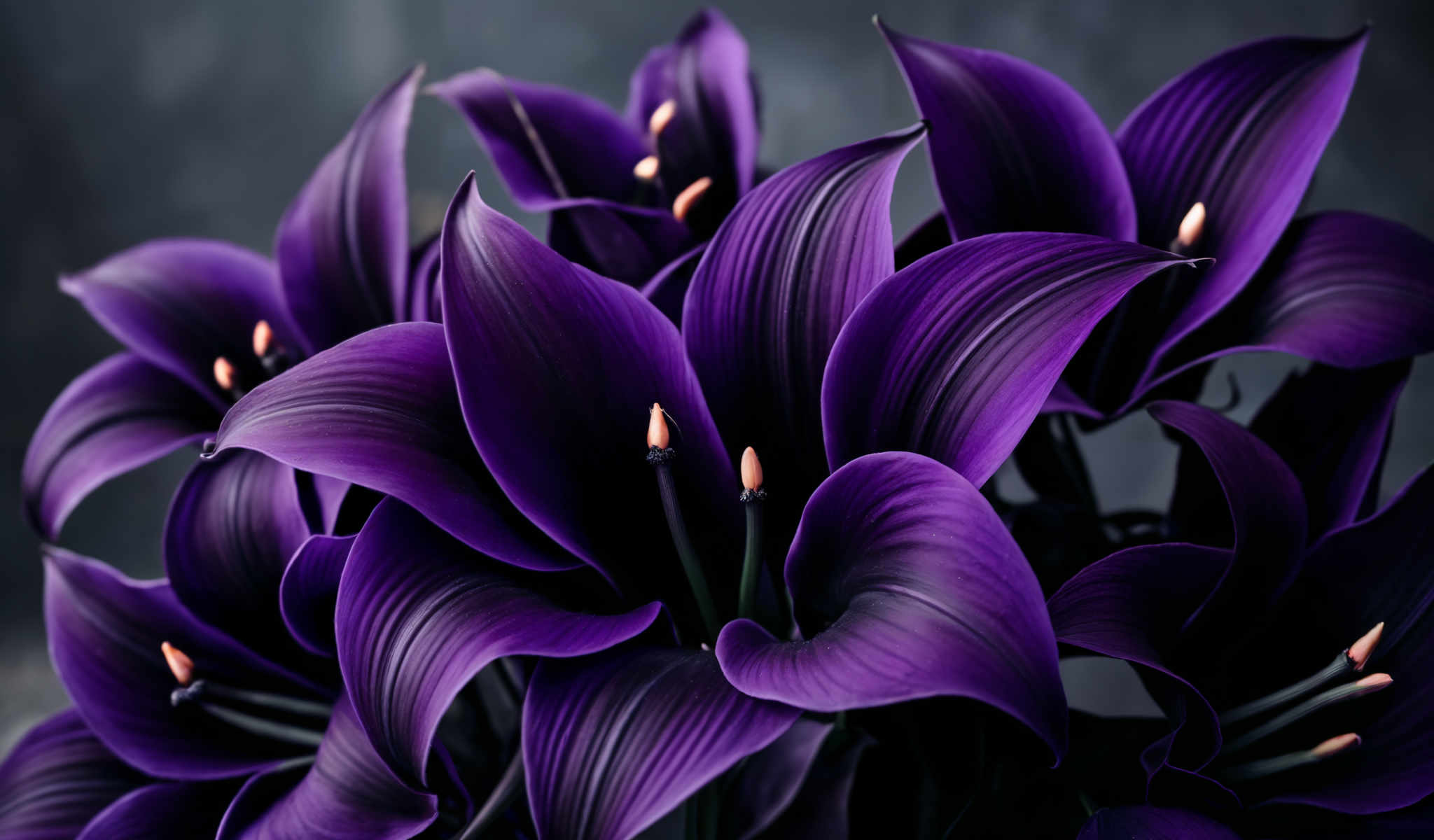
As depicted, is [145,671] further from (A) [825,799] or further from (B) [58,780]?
(A) [825,799]

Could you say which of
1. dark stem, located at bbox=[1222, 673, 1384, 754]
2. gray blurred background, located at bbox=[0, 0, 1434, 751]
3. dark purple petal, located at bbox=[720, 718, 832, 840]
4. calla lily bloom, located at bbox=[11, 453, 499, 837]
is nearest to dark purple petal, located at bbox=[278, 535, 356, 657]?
calla lily bloom, located at bbox=[11, 453, 499, 837]

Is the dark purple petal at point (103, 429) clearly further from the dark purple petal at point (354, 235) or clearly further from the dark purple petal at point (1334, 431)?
the dark purple petal at point (1334, 431)

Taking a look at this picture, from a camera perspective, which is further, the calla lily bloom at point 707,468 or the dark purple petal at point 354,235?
the dark purple petal at point 354,235

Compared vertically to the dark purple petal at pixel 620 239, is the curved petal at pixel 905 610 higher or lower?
lower

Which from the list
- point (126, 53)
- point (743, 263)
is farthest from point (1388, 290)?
point (126, 53)

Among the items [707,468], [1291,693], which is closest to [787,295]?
[707,468]

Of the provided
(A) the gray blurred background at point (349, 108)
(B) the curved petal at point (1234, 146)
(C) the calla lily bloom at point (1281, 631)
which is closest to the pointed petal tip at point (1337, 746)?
(C) the calla lily bloom at point (1281, 631)
